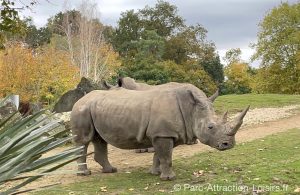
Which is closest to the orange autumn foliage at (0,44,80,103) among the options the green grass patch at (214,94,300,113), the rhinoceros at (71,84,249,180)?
the green grass patch at (214,94,300,113)

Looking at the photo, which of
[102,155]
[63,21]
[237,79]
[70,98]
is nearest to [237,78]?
[237,79]

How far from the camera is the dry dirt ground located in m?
9.06

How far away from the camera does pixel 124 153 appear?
1142 cm

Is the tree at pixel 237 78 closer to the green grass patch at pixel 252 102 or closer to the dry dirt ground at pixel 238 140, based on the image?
the green grass patch at pixel 252 102

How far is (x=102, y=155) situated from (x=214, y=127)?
2597 millimetres

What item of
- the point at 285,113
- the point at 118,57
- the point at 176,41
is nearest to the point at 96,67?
the point at 118,57

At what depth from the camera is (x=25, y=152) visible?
74.0 inches

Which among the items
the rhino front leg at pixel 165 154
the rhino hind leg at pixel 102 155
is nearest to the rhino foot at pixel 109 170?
the rhino hind leg at pixel 102 155

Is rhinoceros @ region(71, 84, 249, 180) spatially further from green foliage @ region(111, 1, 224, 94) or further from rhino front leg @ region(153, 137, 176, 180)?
green foliage @ region(111, 1, 224, 94)

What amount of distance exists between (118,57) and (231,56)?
48.3 feet

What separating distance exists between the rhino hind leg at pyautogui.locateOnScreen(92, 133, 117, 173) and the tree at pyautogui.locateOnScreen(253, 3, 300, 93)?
25.0m

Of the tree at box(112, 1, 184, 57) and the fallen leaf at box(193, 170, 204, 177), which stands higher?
the tree at box(112, 1, 184, 57)

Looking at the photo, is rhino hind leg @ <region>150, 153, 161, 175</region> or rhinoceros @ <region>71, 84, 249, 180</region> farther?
rhino hind leg @ <region>150, 153, 161, 175</region>

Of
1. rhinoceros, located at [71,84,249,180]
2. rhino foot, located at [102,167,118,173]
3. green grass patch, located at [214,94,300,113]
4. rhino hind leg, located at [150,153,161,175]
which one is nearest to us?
rhinoceros, located at [71,84,249,180]
